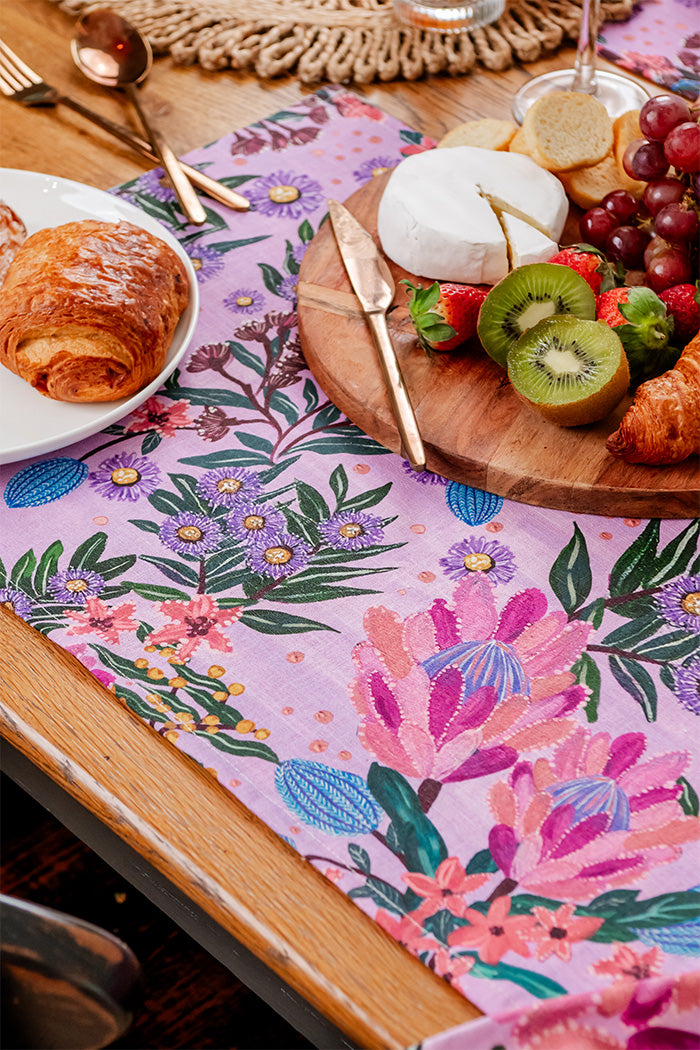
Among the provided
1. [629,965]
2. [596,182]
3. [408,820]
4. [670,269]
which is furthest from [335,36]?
[629,965]

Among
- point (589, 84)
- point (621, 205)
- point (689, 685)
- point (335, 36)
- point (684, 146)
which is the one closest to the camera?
point (689, 685)

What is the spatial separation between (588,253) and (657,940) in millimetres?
633

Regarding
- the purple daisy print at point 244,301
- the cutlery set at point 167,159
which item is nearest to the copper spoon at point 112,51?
the cutlery set at point 167,159

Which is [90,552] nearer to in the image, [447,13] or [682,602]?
[682,602]

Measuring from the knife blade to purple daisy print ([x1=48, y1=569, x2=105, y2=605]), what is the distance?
0.29 metres

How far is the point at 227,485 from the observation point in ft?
3.01

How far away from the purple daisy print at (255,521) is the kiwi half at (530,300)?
261mm

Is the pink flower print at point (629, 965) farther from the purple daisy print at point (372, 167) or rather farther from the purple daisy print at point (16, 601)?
the purple daisy print at point (372, 167)

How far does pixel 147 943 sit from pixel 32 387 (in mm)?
679

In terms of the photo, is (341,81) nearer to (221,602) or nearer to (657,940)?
(221,602)

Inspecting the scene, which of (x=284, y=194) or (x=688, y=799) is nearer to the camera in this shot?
(x=688, y=799)

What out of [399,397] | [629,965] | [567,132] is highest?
[567,132]

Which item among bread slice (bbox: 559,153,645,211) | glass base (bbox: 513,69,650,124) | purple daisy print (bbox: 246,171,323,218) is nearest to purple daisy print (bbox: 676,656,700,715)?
bread slice (bbox: 559,153,645,211)

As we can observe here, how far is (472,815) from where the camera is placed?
0.68 metres
